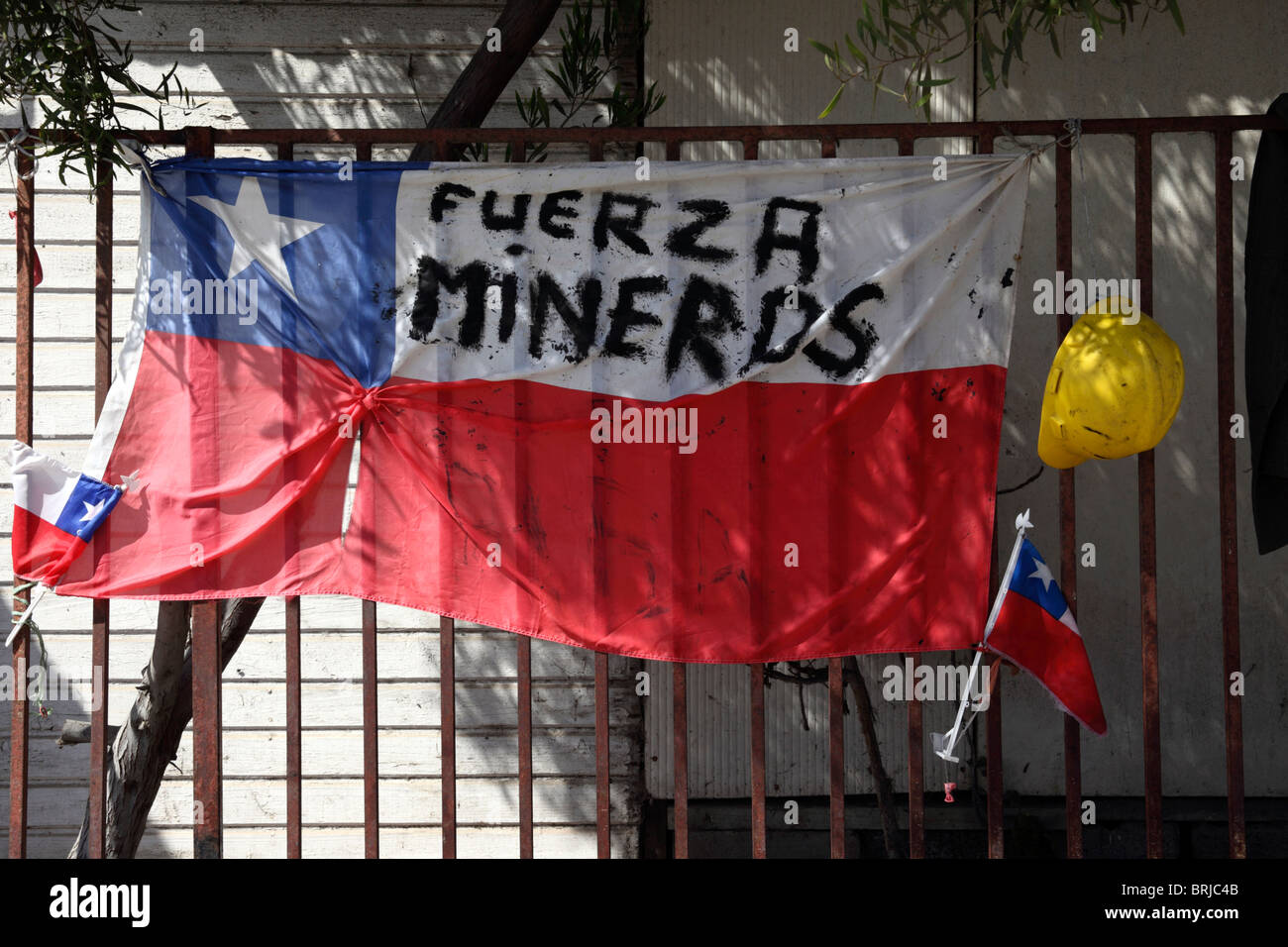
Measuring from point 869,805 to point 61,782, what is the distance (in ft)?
12.5

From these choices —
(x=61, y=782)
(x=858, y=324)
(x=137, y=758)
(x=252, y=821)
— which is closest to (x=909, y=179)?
(x=858, y=324)

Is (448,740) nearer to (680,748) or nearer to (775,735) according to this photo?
(680,748)

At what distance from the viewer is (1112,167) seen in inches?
196

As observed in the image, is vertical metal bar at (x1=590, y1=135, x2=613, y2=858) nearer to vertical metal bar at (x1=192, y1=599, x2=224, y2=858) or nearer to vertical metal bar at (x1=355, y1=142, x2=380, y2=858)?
vertical metal bar at (x1=355, y1=142, x2=380, y2=858)

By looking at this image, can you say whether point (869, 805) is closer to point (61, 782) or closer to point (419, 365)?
point (419, 365)

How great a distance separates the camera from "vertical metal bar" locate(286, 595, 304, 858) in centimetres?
346

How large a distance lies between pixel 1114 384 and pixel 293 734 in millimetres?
2809

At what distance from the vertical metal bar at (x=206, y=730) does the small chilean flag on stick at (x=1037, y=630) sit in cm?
254

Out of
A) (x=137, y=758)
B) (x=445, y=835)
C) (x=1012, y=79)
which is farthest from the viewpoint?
(x=1012, y=79)

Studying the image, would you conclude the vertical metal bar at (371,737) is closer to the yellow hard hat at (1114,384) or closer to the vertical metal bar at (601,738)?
the vertical metal bar at (601,738)

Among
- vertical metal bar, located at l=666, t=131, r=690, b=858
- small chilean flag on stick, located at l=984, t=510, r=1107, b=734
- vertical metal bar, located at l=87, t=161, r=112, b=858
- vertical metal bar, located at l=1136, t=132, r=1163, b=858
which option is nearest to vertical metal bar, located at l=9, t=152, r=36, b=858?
vertical metal bar, located at l=87, t=161, r=112, b=858

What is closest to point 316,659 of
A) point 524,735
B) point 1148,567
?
point 524,735

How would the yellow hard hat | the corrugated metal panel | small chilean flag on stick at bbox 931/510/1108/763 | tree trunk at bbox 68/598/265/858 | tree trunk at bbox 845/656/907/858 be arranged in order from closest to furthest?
the yellow hard hat → small chilean flag on stick at bbox 931/510/1108/763 → tree trunk at bbox 68/598/265/858 → tree trunk at bbox 845/656/907/858 → the corrugated metal panel

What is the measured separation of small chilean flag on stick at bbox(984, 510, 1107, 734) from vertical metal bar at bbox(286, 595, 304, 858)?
7.38 feet
